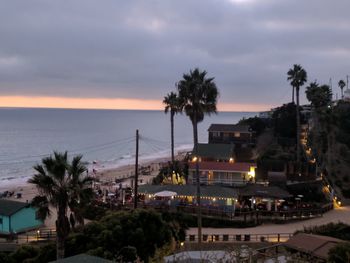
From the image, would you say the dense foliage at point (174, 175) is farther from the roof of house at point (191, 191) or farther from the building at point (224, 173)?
the roof of house at point (191, 191)

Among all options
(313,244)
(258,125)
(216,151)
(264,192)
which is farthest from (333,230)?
(258,125)

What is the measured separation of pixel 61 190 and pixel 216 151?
38.5 m

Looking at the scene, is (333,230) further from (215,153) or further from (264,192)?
(215,153)

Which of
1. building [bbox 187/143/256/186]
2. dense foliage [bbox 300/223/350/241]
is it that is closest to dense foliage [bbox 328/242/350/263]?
dense foliage [bbox 300/223/350/241]

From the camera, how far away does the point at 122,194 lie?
43906 millimetres

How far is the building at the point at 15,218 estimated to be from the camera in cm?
3412

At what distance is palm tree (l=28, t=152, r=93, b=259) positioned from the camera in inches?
696

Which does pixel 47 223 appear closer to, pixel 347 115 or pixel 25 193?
pixel 25 193

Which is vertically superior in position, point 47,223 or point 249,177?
point 249,177

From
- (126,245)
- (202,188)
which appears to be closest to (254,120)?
(202,188)

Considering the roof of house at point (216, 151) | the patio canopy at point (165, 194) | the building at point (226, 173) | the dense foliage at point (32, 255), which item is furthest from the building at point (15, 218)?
the roof of house at point (216, 151)

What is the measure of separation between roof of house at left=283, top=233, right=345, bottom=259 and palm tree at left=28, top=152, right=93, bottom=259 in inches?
490

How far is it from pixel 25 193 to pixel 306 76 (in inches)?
1872

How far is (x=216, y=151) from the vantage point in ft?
180
